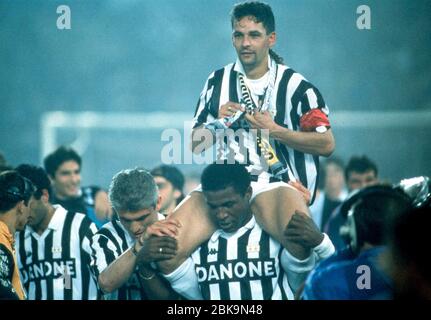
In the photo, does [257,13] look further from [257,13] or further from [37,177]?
[37,177]

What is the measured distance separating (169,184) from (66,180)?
2.15 feet

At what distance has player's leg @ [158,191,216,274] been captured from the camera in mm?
3574

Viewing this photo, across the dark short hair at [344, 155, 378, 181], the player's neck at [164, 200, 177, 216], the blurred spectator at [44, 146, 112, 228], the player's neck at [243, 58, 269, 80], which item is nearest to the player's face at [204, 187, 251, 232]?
the player's neck at [243, 58, 269, 80]

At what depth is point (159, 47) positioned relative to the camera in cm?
731

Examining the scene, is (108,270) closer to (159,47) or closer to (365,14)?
(365,14)

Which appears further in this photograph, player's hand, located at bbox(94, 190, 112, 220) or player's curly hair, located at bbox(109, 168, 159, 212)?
player's hand, located at bbox(94, 190, 112, 220)

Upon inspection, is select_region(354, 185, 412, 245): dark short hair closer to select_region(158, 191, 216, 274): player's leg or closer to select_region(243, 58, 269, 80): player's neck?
select_region(158, 191, 216, 274): player's leg

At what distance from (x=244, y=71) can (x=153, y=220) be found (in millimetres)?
809

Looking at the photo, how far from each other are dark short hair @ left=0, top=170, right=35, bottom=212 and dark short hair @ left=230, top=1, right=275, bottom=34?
1206mm

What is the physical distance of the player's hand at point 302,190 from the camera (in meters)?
3.73

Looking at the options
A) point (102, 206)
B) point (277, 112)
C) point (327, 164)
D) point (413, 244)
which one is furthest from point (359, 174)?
point (413, 244)

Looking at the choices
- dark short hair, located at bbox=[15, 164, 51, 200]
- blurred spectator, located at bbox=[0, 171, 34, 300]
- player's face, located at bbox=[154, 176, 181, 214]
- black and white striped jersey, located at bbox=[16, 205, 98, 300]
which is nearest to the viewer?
blurred spectator, located at bbox=[0, 171, 34, 300]
